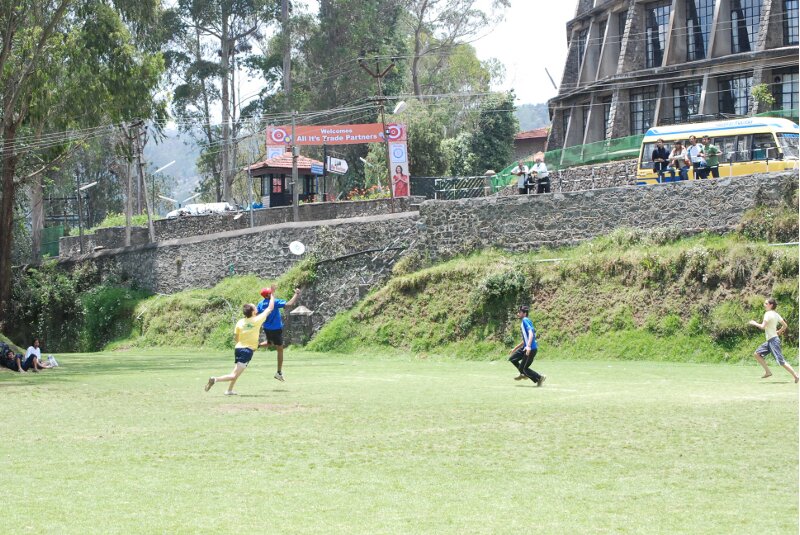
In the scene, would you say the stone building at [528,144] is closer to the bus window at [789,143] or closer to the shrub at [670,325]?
the bus window at [789,143]

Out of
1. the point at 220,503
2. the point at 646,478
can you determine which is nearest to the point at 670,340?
the point at 646,478

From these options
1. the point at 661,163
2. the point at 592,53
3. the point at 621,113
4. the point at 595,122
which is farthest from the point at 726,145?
the point at 592,53

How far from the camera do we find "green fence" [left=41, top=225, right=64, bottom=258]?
61834 millimetres

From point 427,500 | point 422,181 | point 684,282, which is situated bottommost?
point 427,500

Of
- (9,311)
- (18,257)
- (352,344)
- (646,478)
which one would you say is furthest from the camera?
(18,257)

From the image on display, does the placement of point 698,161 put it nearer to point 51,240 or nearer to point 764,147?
point 764,147

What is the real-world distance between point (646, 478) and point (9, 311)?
3874 centimetres

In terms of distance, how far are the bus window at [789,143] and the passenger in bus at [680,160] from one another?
12.0 feet

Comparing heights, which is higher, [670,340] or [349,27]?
[349,27]

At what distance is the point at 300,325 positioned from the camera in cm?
3541

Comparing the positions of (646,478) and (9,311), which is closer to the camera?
(646,478)

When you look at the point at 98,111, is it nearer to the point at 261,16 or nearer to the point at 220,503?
the point at 220,503

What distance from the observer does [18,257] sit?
6181 cm

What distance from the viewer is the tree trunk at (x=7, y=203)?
34281mm
